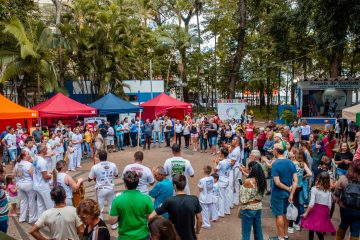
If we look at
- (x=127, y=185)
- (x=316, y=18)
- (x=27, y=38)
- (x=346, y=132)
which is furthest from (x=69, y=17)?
(x=127, y=185)

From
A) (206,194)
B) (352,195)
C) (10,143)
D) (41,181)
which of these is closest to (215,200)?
(206,194)

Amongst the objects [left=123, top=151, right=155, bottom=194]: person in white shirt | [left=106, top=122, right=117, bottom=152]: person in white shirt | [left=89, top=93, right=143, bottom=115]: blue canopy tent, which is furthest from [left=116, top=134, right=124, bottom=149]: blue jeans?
[left=123, top=151, right=155, bottom=194]: person in white shirt

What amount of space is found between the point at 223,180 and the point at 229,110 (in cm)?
1339

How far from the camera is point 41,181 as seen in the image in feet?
22.3

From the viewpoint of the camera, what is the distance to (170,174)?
20.7 ft

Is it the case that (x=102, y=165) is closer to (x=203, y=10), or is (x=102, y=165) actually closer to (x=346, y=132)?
(x=346, y=132)

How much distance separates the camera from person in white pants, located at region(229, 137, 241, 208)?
7684 mm

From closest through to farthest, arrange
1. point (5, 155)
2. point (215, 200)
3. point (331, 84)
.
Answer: point (215, 200), point (5, 155), point (331, 84)

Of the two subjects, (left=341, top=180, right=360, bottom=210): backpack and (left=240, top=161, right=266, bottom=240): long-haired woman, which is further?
(left=240, top=161, right=266, bottom=240): long-haired woman

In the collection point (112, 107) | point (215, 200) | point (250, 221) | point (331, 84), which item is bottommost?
point (215, 200)

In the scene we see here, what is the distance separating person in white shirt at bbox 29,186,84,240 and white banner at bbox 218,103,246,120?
1682 cm

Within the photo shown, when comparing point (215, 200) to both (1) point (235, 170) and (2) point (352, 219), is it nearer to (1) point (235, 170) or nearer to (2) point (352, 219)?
(1) point (235, 170)

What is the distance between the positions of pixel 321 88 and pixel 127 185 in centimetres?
2738

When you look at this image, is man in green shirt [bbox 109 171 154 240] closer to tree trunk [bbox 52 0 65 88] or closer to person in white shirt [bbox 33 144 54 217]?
person in white shirt [bbox 33 144 54 217]
